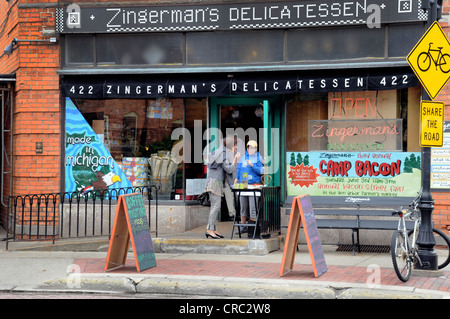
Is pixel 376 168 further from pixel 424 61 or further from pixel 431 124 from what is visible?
pixel 424 61

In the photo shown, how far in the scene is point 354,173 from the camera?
11461 millimetres

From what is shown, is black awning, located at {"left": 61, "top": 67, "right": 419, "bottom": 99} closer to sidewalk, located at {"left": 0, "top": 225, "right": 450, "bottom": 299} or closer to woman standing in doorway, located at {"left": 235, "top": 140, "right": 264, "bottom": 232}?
woman standing in doorway, located at {"left": 235, "top": 140, "right": 264, "bottom": 232}

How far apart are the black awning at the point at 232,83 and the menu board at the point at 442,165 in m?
1.18

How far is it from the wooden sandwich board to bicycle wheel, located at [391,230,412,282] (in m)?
1.06

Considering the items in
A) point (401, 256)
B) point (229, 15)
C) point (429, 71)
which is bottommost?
point (401, 256)

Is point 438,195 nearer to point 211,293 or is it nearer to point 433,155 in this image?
point 433,155

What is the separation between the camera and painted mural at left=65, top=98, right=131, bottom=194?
12570 millimetres

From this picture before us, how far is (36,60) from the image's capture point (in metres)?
12.4

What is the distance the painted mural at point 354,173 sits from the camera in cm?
1123

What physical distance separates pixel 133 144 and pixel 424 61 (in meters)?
6.44

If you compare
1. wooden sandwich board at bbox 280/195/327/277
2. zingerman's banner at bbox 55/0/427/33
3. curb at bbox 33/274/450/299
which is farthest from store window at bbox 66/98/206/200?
wooden sandwich board at bbox 280/195/327/277

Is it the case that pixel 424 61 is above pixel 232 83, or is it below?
below

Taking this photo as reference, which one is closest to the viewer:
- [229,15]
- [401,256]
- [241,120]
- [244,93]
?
[401,256]

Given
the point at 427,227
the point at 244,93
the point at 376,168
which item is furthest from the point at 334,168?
the point at 427,227
